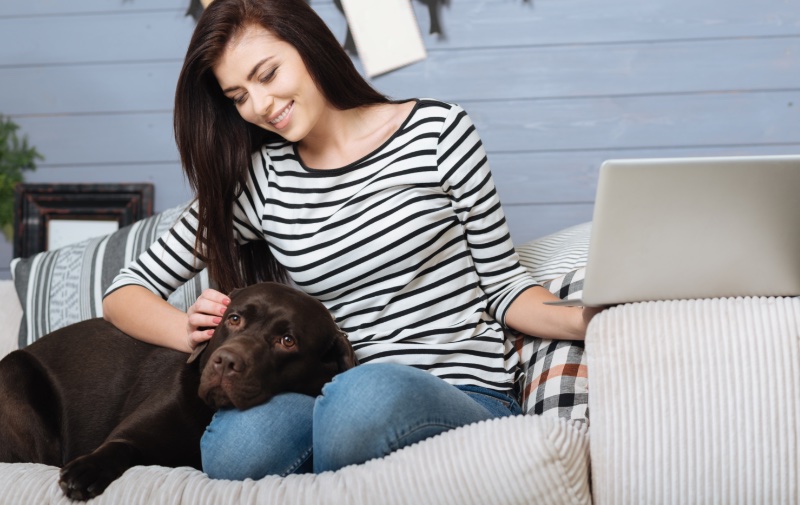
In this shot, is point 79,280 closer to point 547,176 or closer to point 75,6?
point 75,6

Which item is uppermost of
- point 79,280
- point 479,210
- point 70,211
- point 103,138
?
point 103,138

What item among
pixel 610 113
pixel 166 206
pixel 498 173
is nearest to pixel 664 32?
pixel 610 113

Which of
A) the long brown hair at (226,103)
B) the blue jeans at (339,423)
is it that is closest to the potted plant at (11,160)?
the long brown hair at (226,103)

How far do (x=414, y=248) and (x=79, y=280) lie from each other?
108 centimetres

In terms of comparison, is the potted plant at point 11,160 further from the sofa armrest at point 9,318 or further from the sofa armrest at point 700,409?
the sofa armrest at point 700,409

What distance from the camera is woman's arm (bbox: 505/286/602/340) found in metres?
1.44

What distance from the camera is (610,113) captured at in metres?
2.45

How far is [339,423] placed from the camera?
1187 mm

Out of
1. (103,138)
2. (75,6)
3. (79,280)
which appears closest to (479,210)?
(79,280)

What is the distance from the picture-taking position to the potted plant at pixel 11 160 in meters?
2.65

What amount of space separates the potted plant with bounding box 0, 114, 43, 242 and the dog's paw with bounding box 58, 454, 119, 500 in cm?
174

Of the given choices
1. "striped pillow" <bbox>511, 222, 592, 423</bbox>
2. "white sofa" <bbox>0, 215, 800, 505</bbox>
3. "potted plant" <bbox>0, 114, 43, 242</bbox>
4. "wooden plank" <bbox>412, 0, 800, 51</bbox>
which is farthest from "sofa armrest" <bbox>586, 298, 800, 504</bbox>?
"potted plant" <bbox>0, 114, 43, 242</bbox>

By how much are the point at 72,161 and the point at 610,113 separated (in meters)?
1.80

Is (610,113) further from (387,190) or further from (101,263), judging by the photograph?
(101,263)
